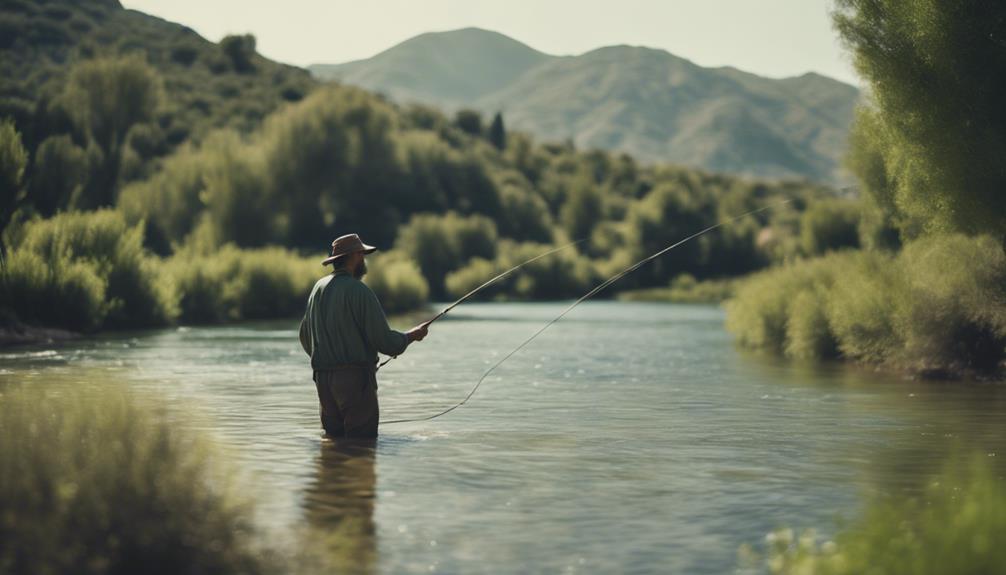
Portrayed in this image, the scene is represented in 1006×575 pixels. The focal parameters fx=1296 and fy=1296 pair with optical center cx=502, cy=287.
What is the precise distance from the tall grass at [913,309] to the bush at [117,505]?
52.2 ft

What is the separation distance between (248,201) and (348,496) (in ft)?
146

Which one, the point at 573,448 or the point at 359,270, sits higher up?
the point at 359,270

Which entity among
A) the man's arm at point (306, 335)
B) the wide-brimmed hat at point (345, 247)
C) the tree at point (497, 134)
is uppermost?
the tree at point (497, 134)

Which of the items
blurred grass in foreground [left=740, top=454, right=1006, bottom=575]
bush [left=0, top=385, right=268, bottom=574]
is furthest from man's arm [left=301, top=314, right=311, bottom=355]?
blurred grass in foreground [left=740, top=454, right=1006, bottom=575]

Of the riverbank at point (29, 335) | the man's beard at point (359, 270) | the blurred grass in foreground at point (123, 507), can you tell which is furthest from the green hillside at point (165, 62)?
the blurred grass in foreground at point (123, 507)

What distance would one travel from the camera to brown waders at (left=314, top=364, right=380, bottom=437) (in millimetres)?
11781

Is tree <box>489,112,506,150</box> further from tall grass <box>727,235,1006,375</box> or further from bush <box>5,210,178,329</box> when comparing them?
tall grass <box>727,235,1006,375</box>

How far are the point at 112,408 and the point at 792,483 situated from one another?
5634 mm

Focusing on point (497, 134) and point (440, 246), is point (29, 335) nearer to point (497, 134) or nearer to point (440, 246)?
point (440, 246)

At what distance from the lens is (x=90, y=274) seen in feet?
100

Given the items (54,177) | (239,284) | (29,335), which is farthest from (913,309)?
(54,177)

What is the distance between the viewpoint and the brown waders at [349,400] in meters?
11.8

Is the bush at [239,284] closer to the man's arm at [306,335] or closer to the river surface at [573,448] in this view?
the river surface at [573,448]

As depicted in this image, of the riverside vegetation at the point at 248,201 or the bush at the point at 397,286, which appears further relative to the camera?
the bush at the point at 397,286
